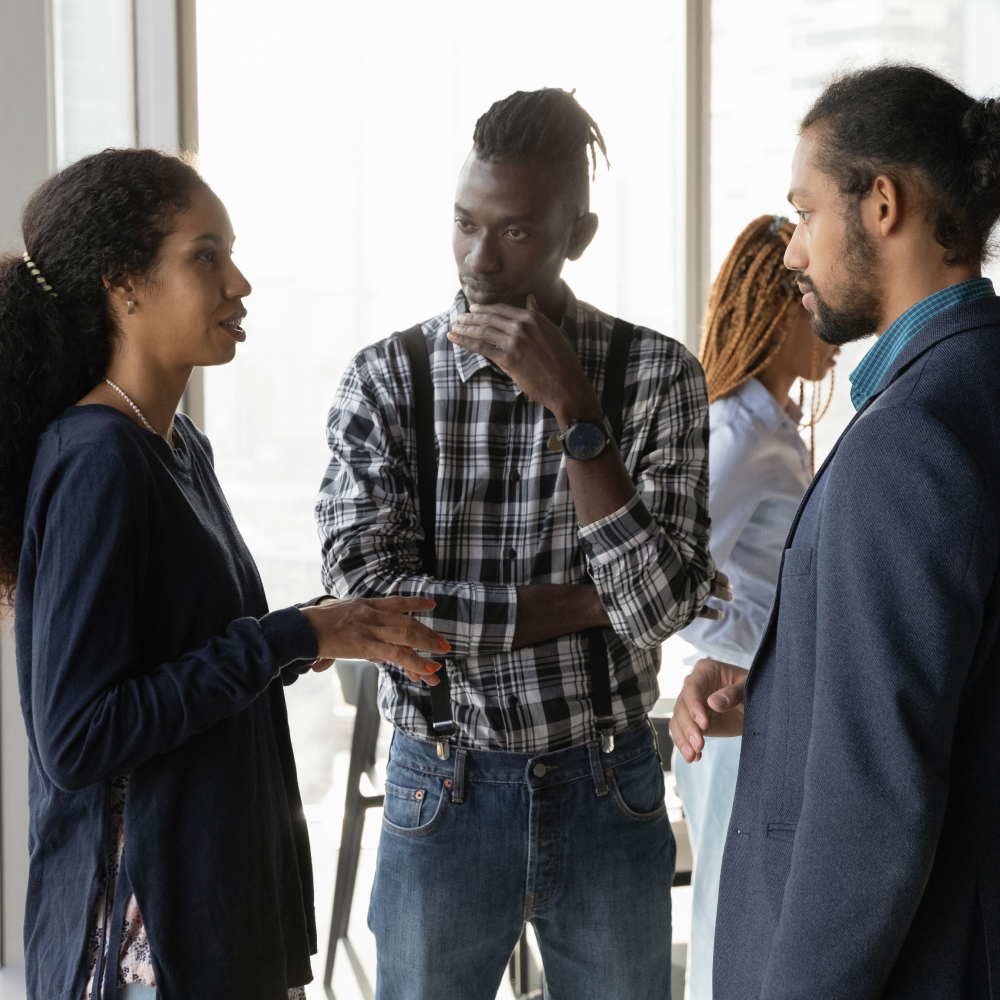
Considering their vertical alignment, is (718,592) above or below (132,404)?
below

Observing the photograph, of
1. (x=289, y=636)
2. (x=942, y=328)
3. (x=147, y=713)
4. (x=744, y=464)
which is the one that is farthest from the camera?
(x=744, y=464)

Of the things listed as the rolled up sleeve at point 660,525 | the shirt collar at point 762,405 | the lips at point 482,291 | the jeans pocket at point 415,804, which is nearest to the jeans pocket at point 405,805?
the jeans pocket at point 415,804

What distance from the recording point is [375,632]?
1315 mm

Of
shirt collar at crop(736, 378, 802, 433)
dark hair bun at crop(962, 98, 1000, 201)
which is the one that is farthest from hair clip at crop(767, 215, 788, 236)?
dark hair bun at crop(962, 98, 1000, 201)

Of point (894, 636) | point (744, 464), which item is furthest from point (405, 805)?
point (744, 464)

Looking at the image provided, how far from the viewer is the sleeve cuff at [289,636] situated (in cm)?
125

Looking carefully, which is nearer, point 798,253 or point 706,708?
point 798,253

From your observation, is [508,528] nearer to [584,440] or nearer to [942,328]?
[584,440]

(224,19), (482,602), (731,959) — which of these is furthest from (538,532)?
(224,19)

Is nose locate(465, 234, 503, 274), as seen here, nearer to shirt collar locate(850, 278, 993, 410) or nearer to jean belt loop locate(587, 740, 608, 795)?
shirt collar locate(850, 278, 993, 410)

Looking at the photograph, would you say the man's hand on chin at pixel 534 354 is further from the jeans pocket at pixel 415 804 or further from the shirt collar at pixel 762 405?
the shirt collar at pixel 762 405

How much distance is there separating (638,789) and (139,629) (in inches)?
30.1

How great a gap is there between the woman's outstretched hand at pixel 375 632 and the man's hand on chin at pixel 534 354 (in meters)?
0.35

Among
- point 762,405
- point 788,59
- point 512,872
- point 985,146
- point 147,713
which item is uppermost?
point 788,59
